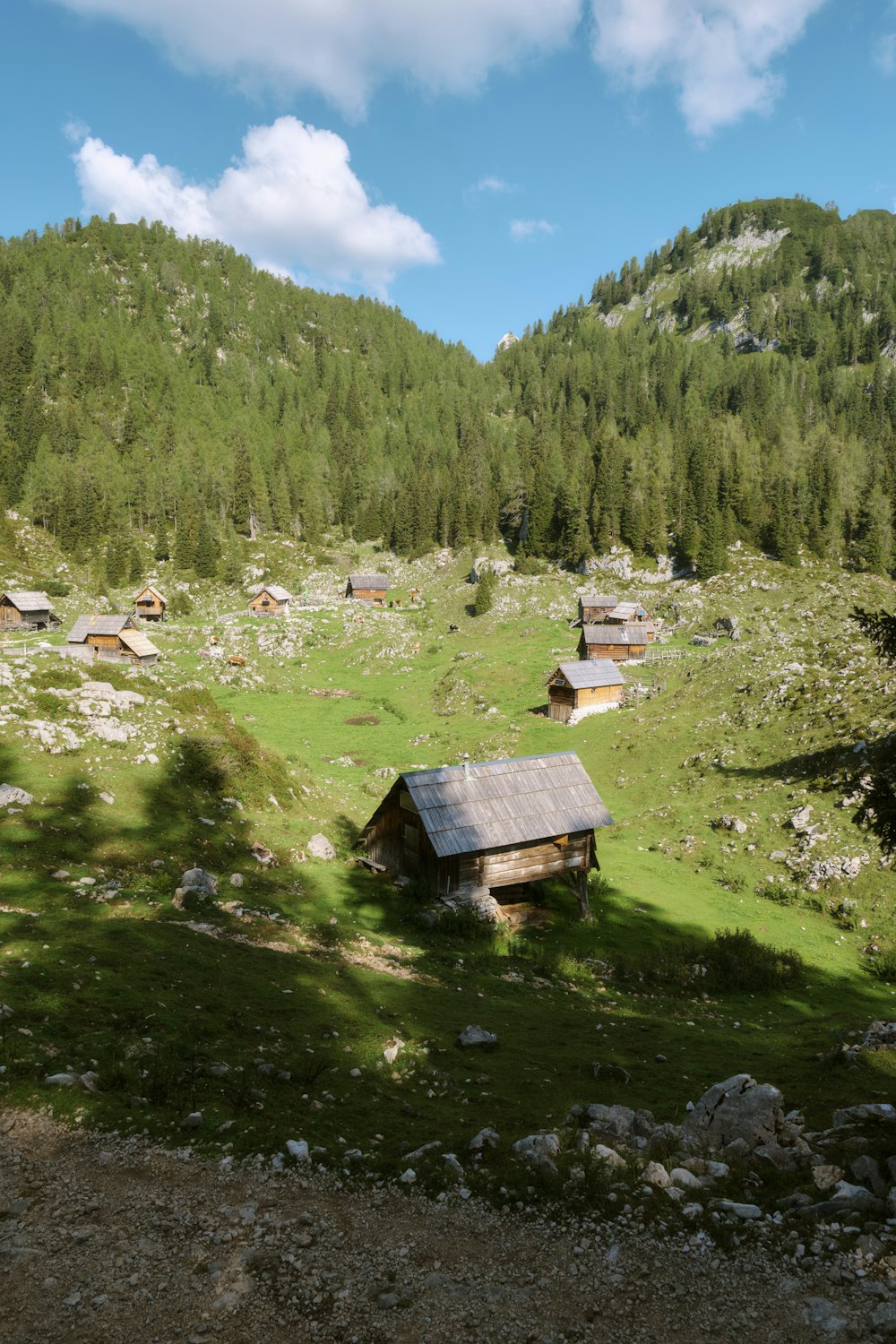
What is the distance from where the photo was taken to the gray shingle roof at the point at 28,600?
8850cm

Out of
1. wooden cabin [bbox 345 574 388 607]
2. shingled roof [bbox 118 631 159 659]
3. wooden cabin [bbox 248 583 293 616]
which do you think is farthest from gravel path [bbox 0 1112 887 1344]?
wooden cabin [bbox 345 574 388 607]

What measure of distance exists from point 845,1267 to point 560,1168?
359 centimetres

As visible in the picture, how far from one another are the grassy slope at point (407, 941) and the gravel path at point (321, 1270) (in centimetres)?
104

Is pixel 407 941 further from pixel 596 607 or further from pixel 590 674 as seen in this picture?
pixel 596 607

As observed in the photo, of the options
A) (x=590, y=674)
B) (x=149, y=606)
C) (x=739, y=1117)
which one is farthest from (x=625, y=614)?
(x=739, y=1117)

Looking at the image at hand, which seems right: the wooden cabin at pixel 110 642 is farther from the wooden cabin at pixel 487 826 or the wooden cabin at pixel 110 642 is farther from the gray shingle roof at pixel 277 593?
the wooden cabin at pixel 487 826

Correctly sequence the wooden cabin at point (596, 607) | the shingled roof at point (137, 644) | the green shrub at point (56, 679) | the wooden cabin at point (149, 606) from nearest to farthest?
1. the green shrub at point (56, 679)
2. the shingled roof at point (137, 644)
3. the wooden cabin at point (596, 607)
4. the wooden cabin at point (149, 606)

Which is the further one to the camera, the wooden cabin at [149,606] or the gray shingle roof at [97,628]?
the wooden cabin at [149,606]

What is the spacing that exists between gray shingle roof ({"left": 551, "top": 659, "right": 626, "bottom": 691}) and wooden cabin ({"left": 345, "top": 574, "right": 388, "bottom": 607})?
6087 cm

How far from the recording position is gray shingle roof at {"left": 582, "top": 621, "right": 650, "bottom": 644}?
2995 inches

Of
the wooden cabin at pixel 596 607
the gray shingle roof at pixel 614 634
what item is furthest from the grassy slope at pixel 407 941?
the wooden cabin at pixel 596 607

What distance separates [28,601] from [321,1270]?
326 feet

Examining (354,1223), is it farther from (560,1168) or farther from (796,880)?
(796,880)

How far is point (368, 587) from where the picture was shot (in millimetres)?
116562
